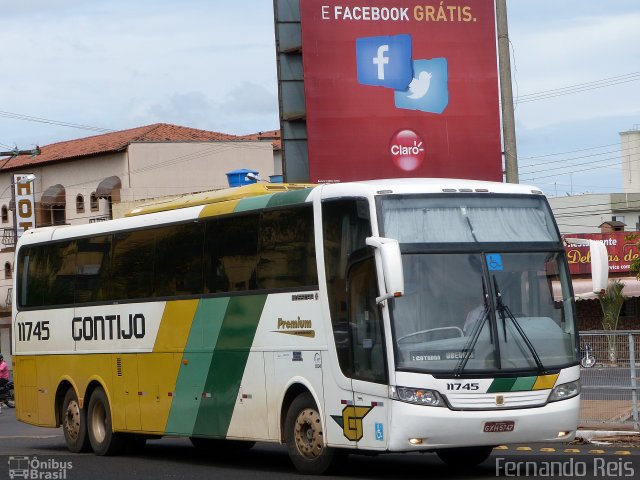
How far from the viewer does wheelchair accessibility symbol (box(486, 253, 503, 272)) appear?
14.5 metres

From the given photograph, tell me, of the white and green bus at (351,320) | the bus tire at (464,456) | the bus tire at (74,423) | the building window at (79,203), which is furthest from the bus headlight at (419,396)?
the building window at (79,203)

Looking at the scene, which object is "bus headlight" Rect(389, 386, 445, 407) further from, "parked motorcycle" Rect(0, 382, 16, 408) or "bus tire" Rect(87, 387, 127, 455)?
"parked motorcycle" Rect(0, 382, 16, 408)

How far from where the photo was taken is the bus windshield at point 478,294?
13969 millimetres

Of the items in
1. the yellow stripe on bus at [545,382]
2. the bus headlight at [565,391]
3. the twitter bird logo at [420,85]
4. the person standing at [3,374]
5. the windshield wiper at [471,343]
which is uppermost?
the twitter bird logo at [420,85]

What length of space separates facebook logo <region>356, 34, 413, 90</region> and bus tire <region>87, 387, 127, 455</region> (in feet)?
46.4

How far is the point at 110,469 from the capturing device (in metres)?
17.4

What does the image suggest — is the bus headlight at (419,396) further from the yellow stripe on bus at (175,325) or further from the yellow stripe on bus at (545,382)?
the yellow stripe on bus at (175,325)

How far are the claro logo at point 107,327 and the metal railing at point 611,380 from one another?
21.8ft

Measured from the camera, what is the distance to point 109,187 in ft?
225

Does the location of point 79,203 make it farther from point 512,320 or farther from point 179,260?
point 512,320

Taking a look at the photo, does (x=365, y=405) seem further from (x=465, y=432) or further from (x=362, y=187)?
(x=362, y=187)

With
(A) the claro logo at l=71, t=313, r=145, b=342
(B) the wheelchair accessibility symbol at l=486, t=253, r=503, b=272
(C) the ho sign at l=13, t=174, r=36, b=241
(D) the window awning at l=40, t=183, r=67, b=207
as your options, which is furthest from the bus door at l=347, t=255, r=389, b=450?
(D) the window awning at l=40, t=183, r=67, b=207

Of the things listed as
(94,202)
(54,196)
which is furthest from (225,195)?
(54,196)

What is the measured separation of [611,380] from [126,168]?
166ft
